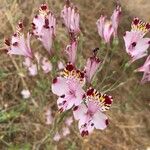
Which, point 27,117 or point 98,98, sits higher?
point 27,117

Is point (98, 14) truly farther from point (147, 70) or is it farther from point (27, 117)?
point (147, 70)

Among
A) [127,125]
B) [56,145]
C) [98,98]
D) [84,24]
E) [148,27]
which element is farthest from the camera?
[84,24]

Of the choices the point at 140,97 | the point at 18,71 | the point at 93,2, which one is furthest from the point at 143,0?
the point at 18,71

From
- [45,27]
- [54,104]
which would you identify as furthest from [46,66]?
[45,27]

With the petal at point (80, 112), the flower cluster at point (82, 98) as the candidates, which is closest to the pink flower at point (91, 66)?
the flower cluster at point (82, 98)

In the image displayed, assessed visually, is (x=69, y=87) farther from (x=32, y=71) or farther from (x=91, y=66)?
(x=32, y=71)

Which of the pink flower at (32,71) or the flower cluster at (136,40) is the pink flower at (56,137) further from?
the flower cluster at (136,40)
